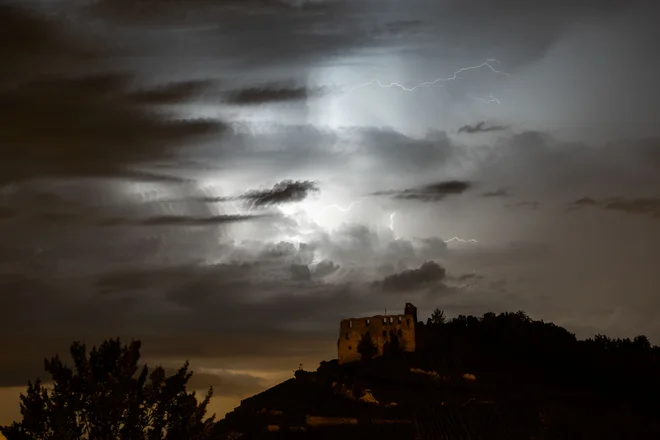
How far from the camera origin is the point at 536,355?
16212 centimetres

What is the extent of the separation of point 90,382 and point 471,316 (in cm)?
12951

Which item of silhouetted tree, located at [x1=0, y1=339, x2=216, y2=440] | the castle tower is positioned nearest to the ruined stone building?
the castle tower

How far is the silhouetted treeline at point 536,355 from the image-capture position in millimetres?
144500

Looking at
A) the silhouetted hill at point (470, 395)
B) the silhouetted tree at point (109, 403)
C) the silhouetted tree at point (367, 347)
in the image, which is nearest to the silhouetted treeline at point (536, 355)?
the silhouetted hill at point (470, 395)

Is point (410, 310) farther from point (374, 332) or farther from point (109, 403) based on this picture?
point (109, 403)

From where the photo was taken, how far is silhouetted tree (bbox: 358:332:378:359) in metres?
140

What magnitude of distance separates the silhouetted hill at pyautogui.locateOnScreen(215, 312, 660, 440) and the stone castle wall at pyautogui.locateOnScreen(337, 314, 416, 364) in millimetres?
1935

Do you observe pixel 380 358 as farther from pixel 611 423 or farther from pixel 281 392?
pixel 611 423

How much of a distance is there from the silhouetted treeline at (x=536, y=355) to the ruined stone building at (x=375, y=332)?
2.87 metres

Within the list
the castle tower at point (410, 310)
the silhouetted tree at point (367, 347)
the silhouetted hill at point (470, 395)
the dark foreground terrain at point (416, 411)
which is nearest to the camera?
the dark foreground terrain at point (416, 411)

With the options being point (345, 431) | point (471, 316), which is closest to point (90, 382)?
point (345, 431)

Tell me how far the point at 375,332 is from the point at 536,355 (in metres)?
31.8

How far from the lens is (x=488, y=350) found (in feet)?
531

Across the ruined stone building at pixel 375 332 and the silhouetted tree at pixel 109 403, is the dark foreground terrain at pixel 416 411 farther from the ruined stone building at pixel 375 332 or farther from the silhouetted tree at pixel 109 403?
the silhouetted tree at pixel 109 403
